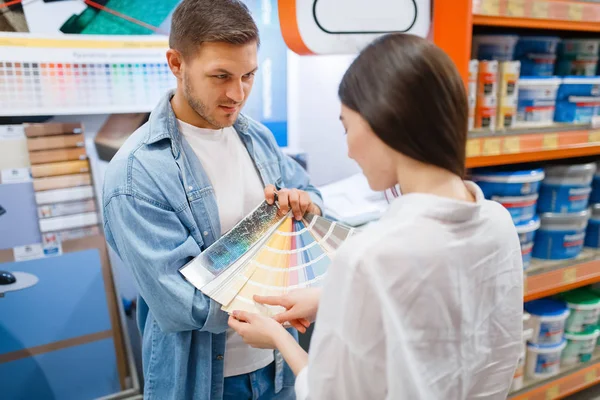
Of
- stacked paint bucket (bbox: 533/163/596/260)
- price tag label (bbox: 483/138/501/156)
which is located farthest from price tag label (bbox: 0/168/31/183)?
stacked paint bucket (bbox: 533/163/596/260)

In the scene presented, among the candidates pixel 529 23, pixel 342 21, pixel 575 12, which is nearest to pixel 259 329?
pixel 342 21

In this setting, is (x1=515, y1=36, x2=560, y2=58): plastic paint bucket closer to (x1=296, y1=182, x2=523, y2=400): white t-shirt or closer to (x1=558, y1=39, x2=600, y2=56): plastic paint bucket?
(x1=558, y1=39, x2=600, y2=56): plastic paint bucket

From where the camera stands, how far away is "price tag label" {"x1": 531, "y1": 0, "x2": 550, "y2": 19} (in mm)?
1951

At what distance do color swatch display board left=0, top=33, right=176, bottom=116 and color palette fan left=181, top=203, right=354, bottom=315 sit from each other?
4.23 ft

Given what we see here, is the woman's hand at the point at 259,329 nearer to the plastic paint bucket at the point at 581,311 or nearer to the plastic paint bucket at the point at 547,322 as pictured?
the plastic paint bucket at the point at 547,322

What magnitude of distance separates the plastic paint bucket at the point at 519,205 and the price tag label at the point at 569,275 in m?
0.38

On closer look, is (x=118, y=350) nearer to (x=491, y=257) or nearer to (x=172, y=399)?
(x=172, y=399)

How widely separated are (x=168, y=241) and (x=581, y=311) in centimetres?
234

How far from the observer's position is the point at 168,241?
1.25 meters

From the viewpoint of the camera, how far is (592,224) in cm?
261

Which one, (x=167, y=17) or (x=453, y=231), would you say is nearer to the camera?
(x=453, y=231)

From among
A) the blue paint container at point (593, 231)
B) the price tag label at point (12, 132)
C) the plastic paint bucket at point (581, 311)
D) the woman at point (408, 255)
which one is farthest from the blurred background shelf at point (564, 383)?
→ the price tag label at point (12, 132)

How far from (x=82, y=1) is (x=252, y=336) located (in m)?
1.82

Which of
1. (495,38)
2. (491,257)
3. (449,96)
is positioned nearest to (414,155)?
(449,96)
